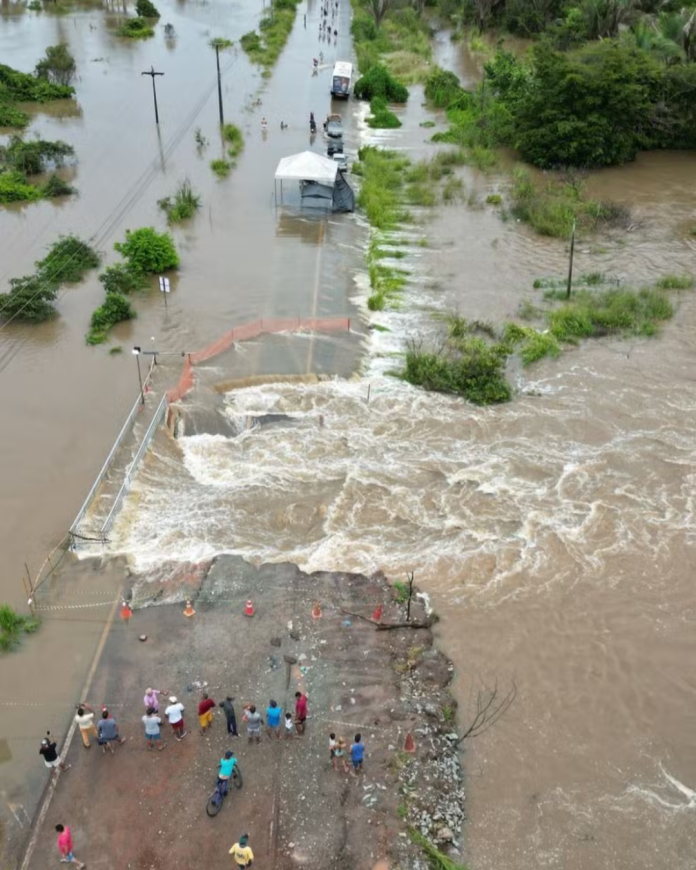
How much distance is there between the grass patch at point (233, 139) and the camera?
137 ft

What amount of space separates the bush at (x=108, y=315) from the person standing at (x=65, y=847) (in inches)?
648

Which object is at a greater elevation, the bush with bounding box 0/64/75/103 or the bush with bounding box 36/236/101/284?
the bush with bounding box 0/64/75/103

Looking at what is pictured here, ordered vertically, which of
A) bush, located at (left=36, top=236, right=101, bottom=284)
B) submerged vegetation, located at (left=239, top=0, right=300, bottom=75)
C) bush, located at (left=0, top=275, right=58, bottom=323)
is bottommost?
bush, located at (left=0, top=275, right=58, bottom=323)

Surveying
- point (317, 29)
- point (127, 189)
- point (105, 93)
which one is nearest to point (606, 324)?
point (127, 189)

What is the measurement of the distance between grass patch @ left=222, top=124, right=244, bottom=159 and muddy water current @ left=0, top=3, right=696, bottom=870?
10.6 m

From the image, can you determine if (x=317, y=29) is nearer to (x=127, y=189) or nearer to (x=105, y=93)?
(x=105, y=93)

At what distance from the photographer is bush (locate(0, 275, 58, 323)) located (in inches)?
980

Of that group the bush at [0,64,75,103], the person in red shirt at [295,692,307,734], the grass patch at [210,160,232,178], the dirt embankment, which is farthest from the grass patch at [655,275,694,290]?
the bush at [0,64,75,103]

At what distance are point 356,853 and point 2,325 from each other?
2010cm

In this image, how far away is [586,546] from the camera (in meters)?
17.1

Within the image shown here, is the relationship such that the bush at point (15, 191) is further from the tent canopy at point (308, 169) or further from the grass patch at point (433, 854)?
the grass patch at point (433, 854)

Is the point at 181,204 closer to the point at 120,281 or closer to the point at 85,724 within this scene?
the point at 120,281

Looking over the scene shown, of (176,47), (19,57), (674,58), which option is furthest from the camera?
(176,47)

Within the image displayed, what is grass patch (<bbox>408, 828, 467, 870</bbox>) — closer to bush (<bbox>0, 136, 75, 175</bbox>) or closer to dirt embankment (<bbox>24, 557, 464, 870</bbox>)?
dirt embankment (<bbox>24, 557, 464, 870</bbox>)
